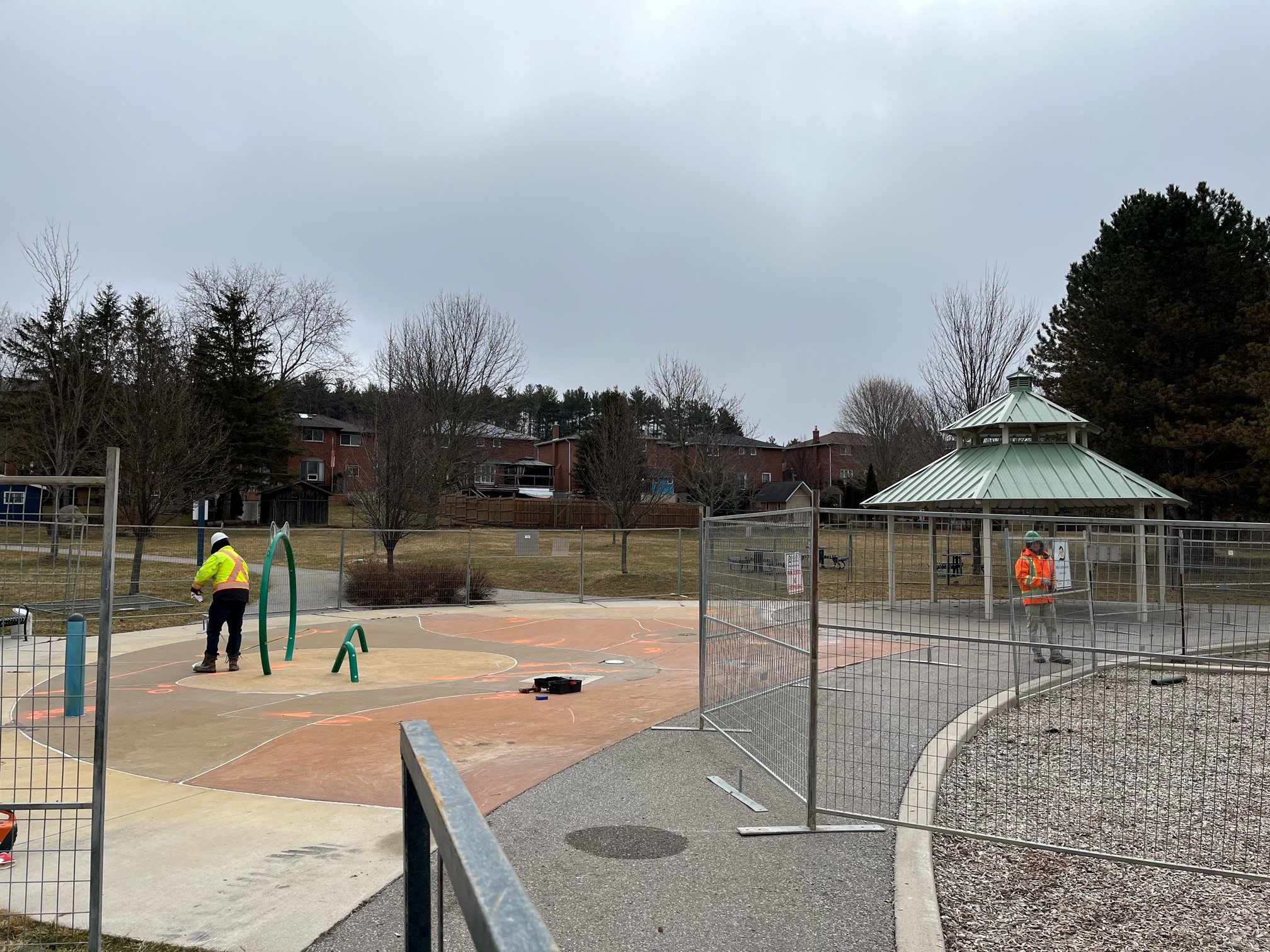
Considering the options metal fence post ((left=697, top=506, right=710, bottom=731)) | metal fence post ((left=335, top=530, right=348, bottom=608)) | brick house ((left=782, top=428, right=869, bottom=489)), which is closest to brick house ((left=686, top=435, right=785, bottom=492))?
brick house ((left=782, top=428, right=869, bottom=489))

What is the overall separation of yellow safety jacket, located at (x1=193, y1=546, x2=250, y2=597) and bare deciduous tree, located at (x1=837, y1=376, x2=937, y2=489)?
4649 cm

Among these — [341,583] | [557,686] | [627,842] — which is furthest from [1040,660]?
[341,583]

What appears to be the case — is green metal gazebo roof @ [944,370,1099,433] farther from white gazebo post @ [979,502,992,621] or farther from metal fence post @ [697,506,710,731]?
metal fence post @ [697,506,710,731]

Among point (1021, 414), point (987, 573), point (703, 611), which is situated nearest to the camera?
point (987, 573)

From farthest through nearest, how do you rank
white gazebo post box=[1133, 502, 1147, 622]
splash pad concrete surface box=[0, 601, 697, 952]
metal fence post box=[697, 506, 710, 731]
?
metal fence post box=[697, 506, 710, 731] → white gazebo post box=[1133, 502, 1147, 622] → splash pad concrete surface box=[0, 601, 697, 952]

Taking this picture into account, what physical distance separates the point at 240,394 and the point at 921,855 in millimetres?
53088

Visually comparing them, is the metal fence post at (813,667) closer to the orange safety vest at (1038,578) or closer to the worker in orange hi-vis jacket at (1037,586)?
the worker in orange hi-vis jacket at (1037,586)

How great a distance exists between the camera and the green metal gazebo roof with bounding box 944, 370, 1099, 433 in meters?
22.6

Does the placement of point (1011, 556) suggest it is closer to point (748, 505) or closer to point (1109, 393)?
point (1109, 393)

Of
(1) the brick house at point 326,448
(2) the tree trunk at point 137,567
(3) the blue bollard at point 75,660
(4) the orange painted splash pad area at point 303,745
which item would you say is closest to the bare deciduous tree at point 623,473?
(2) the tree trunk at point 137,567

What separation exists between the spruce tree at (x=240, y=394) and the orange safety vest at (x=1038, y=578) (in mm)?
47376

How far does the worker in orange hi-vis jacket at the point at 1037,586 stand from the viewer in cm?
734

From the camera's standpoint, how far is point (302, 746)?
27.6ft

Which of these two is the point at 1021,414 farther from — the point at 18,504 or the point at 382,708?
the point at 18,504
